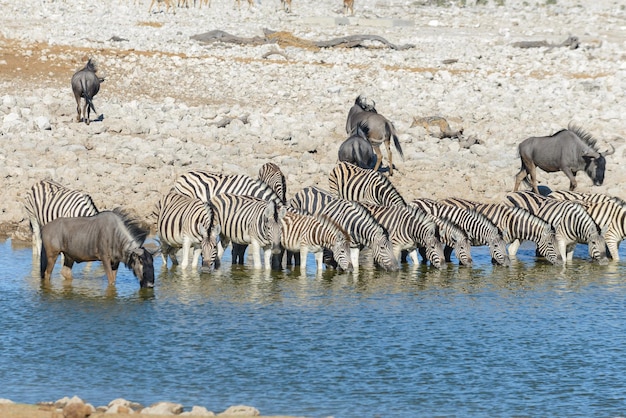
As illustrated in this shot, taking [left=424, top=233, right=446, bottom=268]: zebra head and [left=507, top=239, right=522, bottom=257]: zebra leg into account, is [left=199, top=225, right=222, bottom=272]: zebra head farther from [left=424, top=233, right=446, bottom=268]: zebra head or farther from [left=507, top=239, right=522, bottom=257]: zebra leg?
[left=507, top=239, right=522, bottom=257]: zebra leg

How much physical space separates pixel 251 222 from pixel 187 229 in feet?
2.82

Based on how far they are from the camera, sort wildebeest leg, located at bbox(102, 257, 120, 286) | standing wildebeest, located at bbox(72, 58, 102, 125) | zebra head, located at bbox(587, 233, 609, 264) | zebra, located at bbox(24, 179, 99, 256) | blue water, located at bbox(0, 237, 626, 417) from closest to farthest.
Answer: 1. blue water, located at bbox(0, 237, 626, 417)
2. wildebeest leg, located at bbox(102, 257, 120, 286)
3. zebra, located at bbox(24, 179, 99, 256)
4. zebra head, located at bbox(587, 233, 609, 264)
5. standing wildebeest, located at bbox(72, 58, 102, 125)

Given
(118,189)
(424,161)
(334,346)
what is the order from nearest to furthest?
(334,346) < (118,189) < (424,161)

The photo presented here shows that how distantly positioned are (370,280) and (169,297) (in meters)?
2.79

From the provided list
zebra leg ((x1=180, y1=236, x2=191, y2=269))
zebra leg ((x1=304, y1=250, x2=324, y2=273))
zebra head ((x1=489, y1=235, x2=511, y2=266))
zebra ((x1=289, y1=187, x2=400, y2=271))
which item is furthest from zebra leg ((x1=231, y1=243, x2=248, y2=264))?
zebra head ((x1=489, y1=235, x2=511, y2=266))

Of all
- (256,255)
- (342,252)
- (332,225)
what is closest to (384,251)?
(342,252)

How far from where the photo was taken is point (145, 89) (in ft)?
97.3

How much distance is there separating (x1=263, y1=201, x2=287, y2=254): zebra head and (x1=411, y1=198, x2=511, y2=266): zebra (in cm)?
274

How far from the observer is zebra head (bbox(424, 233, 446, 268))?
1688cm

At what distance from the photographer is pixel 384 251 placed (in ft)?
54.6

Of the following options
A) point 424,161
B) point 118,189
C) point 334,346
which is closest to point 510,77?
point 424,161

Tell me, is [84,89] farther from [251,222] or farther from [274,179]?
[251,222]

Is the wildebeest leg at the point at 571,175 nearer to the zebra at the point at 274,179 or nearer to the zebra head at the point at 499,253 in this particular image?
the zebra head at the point at 499,253

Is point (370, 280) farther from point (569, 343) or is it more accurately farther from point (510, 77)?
point (510, 77)
